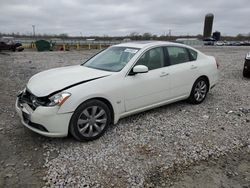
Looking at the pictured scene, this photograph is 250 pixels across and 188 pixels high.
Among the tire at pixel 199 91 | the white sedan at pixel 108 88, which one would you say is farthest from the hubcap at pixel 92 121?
the tire at pixel 199 91

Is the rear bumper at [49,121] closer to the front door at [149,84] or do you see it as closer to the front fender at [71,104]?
the front fender at [71,104]

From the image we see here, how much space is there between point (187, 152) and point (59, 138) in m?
2.03

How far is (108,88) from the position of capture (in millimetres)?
3766

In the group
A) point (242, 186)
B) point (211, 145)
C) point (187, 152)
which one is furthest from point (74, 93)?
point (242, 186)

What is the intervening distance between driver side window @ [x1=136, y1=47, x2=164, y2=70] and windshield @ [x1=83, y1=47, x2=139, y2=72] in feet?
0.66

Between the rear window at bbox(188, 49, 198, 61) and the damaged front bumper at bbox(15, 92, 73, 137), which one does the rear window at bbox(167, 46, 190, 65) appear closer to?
the rear window at bbox(188, 49, 198, 61)

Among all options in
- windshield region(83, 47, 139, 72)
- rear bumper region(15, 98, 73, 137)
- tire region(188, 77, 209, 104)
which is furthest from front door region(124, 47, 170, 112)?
rear bumper region(15, 98, 73, 137)

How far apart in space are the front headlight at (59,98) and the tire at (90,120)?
0.26 meters

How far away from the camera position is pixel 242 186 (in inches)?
109

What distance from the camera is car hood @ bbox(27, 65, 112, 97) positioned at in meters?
3.54

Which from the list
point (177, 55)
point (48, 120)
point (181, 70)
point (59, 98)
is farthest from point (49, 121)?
point (177, 55)

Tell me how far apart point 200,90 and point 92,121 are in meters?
2.99

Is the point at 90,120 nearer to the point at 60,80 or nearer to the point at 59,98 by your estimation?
the point at 59,98

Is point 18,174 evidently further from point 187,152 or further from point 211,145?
point 211,145
